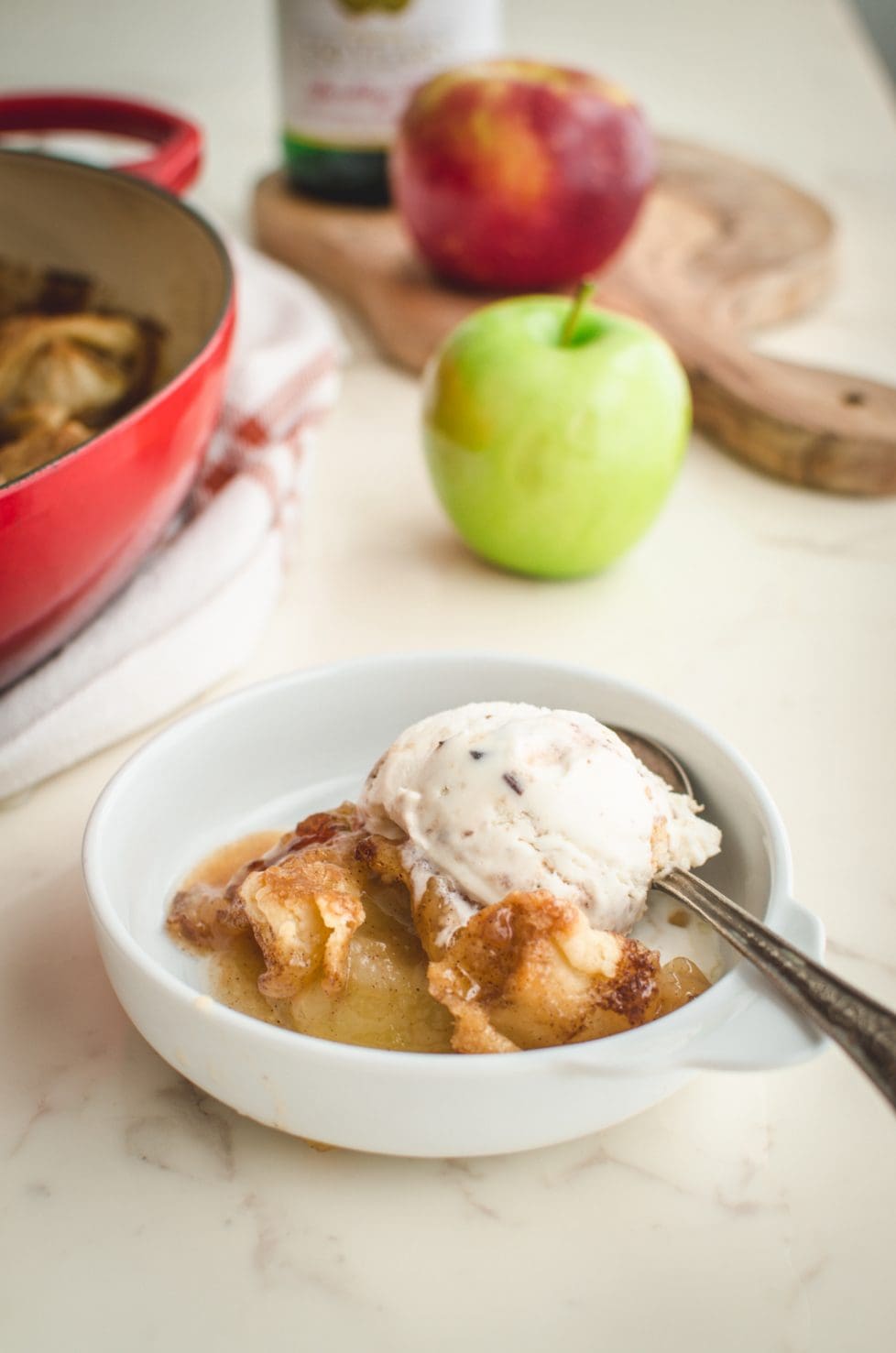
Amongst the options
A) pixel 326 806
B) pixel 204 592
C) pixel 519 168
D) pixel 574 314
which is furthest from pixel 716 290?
pixel 326 806

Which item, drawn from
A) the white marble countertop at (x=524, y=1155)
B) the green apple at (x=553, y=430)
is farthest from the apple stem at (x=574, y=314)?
the white marble countertop at (x=524, y=1155)

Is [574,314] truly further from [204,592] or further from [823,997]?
[823,997]

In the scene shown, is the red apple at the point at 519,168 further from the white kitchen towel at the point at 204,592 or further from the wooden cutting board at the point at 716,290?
the white kitchen towel at the point at 204,592

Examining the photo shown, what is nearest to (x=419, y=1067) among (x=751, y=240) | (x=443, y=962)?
(x=443, y=962)

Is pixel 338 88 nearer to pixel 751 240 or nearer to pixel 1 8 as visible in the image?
pixel 751 240

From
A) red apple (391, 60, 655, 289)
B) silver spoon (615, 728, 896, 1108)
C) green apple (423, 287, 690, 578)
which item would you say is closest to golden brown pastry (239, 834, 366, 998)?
silver spoon (615, 728, 896, 1108)

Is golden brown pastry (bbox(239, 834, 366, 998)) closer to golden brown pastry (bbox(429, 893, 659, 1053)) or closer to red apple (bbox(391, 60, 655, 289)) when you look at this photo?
golden brown pastry (bbox(429, 893, 659, 1053))
